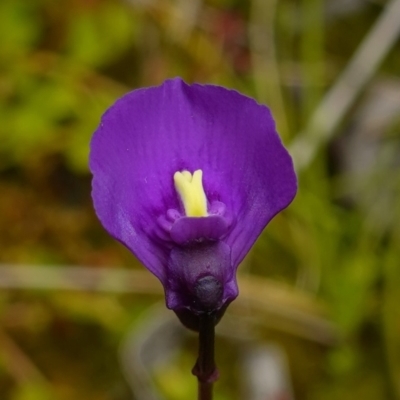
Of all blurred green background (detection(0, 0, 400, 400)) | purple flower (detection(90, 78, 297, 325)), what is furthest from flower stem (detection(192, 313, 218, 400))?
blurred green background (detection(0, 0, 400, 400))

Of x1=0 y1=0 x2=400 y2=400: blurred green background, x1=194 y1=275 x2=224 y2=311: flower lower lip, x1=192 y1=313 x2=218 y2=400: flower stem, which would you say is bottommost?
x1=0 y1=0 x2=400 y2=400: blurred green background

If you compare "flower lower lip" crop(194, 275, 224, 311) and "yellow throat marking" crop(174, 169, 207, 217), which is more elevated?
"yellow throat marking" crop(174, 169, 207, 217)

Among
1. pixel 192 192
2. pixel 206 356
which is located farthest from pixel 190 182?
pixel 206 356

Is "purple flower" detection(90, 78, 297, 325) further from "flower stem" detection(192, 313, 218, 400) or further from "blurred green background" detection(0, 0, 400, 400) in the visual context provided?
"blurred green background" detection(0, 0, 400, 400)

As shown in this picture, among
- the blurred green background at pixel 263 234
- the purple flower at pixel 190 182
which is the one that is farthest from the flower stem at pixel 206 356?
the blurred green background at pixel 263 234

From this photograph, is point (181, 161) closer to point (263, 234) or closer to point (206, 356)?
point (206, 356)

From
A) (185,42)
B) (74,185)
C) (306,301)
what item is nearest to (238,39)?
(185,42)

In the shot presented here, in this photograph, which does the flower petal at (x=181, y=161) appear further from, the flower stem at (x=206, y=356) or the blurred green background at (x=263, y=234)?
the blurred green background at (x=263, y=234)
